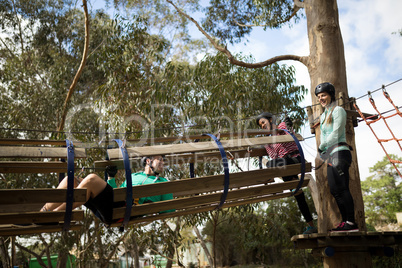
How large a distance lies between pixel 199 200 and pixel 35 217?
1.32 meters

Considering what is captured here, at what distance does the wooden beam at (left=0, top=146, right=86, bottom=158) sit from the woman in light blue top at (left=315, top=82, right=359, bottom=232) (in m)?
2.22

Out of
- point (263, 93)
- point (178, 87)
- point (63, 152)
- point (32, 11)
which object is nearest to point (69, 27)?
point (32, 11)

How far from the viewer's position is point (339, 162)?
11.4ft

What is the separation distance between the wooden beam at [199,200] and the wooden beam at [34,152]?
23.3 inches

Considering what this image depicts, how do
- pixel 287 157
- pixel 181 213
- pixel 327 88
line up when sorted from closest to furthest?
1. pixel 181 213
2. pixel 327 88
3. pixel 287 157

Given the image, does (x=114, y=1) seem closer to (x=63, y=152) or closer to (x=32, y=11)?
(x=32, y=11)

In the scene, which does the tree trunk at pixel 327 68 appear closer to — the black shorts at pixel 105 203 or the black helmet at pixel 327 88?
the black helmet at pixel 327 88

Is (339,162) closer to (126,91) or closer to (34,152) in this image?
(34,152)

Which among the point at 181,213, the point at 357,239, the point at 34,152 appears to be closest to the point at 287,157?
the point at 357,239

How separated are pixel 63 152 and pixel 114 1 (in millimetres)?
12275

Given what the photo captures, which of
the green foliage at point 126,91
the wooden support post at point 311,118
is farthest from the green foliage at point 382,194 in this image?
the wooden support post at point 311,118

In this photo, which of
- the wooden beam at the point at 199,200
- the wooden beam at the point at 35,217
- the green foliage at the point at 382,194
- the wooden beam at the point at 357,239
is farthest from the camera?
the green foliage at the point at 382,194

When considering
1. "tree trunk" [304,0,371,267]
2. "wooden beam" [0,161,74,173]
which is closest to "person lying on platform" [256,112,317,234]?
"tree trunk" [304,0,371,267]

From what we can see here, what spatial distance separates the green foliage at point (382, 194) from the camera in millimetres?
18172
